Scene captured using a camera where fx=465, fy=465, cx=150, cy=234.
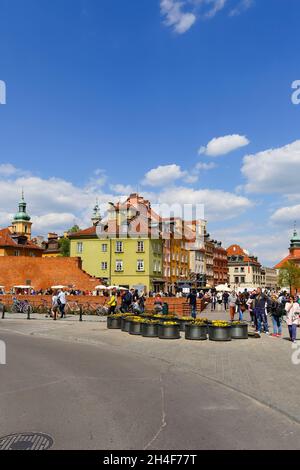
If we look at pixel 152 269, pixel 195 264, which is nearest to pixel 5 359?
pixel 152 269

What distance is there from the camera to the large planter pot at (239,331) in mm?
18188

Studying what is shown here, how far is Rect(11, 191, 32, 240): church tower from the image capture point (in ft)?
395

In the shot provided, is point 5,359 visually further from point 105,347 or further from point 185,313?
point 185,313

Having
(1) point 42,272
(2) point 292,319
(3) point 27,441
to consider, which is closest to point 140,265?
(1) point 42,272

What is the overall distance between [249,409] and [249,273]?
139m

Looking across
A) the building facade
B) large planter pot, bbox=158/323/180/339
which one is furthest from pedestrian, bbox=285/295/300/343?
the building facade

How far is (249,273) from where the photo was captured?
5640 inches

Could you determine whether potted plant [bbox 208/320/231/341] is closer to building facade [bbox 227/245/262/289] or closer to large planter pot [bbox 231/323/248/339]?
large planter pot [bbox 231/323/248/339]

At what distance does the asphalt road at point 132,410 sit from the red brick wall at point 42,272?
1784 inches

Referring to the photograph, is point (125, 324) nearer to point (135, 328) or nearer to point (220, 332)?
point (135, 328)

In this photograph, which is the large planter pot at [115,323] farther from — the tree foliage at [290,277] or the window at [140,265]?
the tree foliage at [290,277]

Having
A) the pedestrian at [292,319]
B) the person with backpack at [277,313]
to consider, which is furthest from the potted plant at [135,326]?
the pedestrian at [292,319]

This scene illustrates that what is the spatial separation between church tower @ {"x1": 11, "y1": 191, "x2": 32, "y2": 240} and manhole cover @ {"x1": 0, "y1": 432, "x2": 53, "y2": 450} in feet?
384

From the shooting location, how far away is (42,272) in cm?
5897
